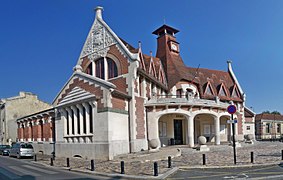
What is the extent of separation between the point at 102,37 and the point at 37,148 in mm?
15541

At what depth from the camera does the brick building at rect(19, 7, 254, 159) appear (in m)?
20.5

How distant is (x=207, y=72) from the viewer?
42.7m

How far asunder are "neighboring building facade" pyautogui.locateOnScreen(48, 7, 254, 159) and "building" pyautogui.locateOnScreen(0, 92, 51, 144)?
24.4 metres

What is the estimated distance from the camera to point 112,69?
26438 millimetres

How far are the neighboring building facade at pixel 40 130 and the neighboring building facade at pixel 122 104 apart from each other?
3.53m

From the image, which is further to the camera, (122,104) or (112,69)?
(112,69)

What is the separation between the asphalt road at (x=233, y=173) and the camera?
36.1ft

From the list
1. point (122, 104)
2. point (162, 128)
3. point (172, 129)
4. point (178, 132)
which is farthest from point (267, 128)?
point (122, 104)

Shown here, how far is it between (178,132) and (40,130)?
1614 centimetres

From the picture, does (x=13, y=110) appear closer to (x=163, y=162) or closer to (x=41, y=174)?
(x=41, y=174)

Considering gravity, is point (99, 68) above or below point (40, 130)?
above

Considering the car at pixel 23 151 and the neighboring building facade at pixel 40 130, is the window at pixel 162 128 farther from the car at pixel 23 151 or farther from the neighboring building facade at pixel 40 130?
the car at pixel 23 151

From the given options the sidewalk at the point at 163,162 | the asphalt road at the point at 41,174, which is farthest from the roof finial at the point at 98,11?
the asphalt road at the point at 41,174

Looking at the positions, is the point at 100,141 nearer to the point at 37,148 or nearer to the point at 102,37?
the point at 102,37
